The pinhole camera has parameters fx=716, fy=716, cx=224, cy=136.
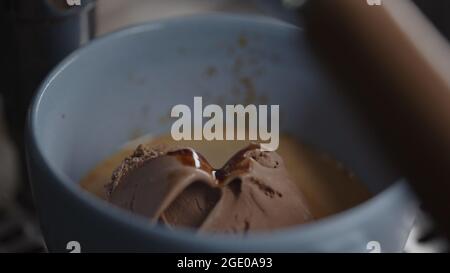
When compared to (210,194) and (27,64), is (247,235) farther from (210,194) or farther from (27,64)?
(27,64)

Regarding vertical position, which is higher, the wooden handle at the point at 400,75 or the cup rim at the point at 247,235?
the wooden handle at the point at 400,75

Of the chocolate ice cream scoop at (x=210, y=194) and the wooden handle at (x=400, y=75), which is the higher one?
the wooden handle at (x=400, y=75)

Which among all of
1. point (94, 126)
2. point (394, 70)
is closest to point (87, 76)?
point (94, 126)

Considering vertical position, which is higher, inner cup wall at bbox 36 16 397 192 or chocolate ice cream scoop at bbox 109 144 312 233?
inner cup wall at bbox 36 16 397 192

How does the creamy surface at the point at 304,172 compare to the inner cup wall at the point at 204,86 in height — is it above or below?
below
